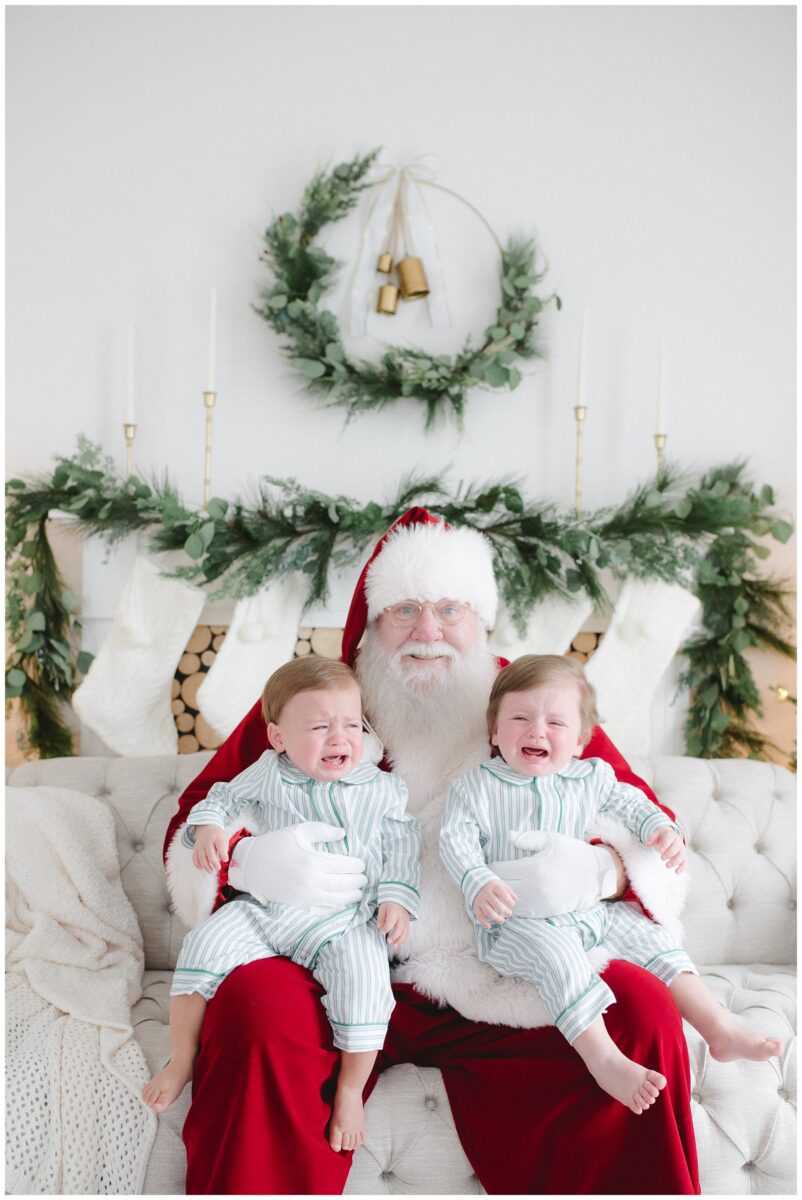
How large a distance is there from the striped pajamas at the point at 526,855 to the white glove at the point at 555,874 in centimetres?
2

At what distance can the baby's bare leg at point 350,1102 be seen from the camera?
1.52 m

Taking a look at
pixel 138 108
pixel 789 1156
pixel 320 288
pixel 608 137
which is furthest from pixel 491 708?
pixel 138 108

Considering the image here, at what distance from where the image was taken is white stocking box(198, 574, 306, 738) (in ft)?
8.98

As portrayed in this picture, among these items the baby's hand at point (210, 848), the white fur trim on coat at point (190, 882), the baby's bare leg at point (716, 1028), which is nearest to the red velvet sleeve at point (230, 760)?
the white fur trim on coat at point (190, 882)

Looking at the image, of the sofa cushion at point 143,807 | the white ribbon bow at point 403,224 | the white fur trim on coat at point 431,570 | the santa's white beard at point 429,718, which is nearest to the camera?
the santa's white beard at point 429,718

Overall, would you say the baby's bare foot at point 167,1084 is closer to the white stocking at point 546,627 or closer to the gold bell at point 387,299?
the white stocking at point 546,627

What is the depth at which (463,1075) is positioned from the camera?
5.53 ft

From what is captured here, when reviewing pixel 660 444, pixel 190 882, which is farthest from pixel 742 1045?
pixel 660 444

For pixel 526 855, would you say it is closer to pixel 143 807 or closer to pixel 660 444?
pixel 143 807

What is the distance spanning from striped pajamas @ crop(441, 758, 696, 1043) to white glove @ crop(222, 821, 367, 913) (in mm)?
197

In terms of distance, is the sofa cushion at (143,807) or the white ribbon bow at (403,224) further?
the white ribbon bow at (403,224)

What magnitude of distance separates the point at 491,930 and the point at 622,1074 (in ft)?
1.19

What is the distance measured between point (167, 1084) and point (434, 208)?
2631mm

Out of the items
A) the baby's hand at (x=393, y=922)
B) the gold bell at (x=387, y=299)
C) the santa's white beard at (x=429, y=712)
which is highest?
the gold bell at (x=387, y=299)
